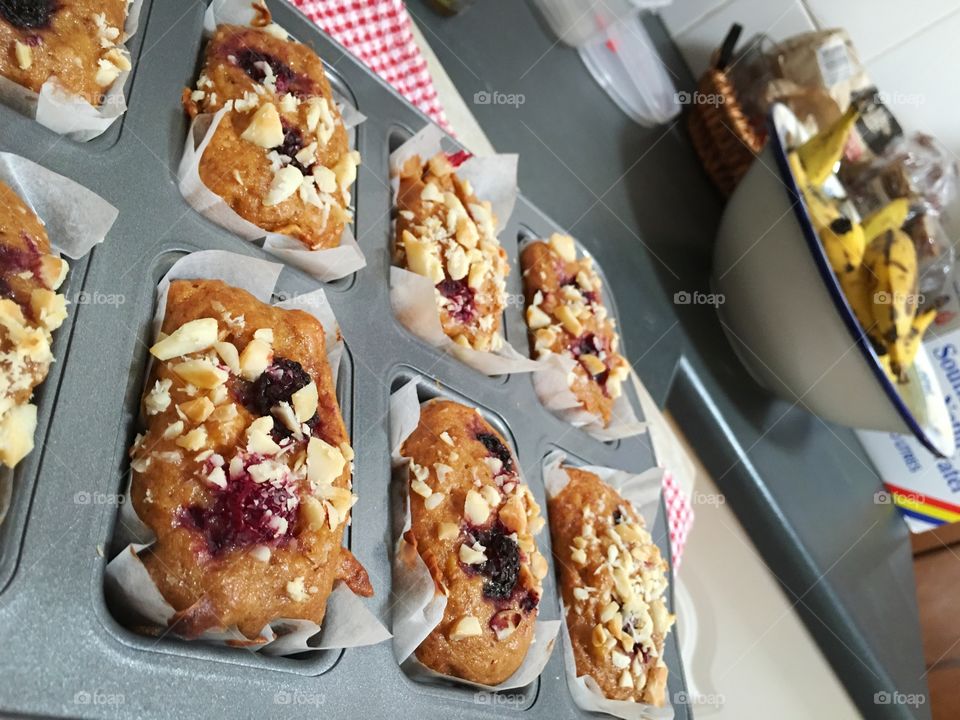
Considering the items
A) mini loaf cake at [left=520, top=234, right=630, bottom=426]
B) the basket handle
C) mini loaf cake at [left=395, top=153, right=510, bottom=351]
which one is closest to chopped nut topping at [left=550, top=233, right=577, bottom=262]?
mini loaf cake at [left=520, top=234, right=630, bottom=426]

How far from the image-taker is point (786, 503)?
97.0 inches

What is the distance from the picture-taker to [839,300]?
2146mm

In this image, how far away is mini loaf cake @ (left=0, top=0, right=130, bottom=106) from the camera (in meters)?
0.94

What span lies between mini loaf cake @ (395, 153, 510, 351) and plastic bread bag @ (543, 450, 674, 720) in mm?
307

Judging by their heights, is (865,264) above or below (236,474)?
above

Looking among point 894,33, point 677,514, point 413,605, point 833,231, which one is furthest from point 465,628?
point 894,33

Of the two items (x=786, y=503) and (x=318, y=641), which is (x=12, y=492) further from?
(x=786, y=503)

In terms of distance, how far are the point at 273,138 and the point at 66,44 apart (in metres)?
0.29

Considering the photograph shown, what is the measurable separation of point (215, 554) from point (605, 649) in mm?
789

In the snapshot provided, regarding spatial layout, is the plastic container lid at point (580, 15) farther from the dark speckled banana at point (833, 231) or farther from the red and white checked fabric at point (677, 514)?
the red and white checked fabric at point (677, 514)

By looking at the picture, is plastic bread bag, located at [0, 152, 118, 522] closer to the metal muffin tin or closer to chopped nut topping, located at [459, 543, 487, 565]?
the metal muffin tin

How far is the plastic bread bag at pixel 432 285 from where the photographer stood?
4.42 ft

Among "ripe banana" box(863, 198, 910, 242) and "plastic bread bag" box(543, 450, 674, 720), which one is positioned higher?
"ripe banana" box(863, 198, 910, 242)

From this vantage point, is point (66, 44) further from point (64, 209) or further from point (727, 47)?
point (727, 47)
